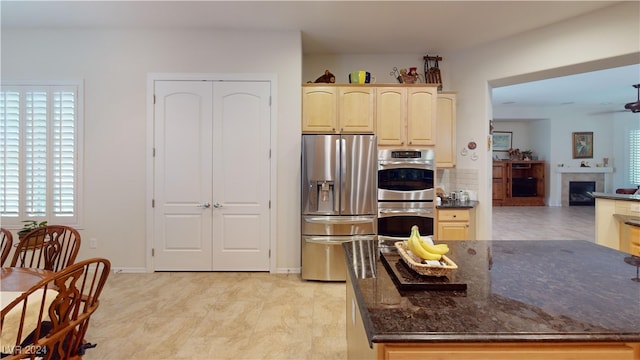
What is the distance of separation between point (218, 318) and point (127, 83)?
116 inches

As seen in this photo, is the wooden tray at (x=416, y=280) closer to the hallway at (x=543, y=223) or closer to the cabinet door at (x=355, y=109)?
the cabinet door at (x=355, y=109)

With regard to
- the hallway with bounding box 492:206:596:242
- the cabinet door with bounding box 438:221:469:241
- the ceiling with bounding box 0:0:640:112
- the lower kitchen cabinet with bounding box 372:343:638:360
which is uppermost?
the ceiling with bounding box 0:0:640:112

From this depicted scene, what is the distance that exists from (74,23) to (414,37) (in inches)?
157

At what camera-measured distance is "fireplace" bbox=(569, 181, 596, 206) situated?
373 inches

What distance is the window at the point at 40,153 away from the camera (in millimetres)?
3689

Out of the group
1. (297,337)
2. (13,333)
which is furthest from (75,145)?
(297,337)

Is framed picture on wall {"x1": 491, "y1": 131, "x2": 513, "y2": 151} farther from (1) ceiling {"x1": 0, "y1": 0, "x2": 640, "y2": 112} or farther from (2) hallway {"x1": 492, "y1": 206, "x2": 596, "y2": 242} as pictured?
(1) ceiling {"x1": 0, "y1": 0, "x2": 640, "y2": 112}

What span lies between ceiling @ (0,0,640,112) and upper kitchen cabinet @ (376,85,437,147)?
0.68 meters

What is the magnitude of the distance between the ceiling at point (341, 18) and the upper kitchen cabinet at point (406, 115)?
683 mm

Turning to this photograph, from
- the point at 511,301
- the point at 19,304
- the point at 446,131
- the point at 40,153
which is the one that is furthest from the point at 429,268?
the point at 40,153

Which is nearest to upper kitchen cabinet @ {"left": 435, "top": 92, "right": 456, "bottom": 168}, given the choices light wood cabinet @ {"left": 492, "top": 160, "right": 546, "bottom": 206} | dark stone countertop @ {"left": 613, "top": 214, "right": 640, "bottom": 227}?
dark stone countertop @ {"left": 613, "top": 214, "right": 640, "bottom": 227}

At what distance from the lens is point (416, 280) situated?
1.24 meters

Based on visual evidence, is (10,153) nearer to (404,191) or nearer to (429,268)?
(404,191)

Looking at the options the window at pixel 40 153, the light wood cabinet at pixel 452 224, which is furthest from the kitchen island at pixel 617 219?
the window at pixel 40 153
